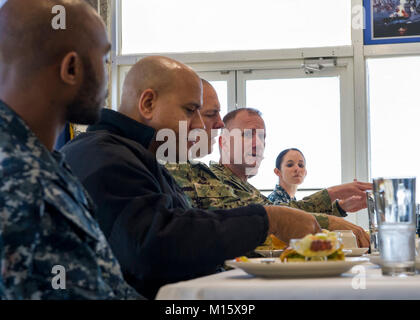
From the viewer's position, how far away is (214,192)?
8.71 ft

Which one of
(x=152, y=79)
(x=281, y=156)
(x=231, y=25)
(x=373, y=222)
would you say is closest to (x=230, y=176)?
(x=152, y=79)

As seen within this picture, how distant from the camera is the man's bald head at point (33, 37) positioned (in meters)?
1.08

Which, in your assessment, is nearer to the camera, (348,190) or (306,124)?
(348,190)

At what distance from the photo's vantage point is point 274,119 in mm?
5055

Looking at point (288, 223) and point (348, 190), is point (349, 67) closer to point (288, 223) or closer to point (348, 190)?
point (348, 190)

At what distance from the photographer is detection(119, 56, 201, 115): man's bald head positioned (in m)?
1.85

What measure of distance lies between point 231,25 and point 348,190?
272 centimetres

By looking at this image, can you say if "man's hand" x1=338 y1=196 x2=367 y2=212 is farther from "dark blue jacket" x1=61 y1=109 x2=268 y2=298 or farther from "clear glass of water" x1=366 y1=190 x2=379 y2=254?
"dark blue jacket" x1=61 y1=109 x2=268 y2=298

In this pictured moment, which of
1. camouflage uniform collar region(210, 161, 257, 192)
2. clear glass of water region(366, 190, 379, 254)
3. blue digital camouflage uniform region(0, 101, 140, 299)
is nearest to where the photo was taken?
blue digital camouflage uniform region(0, 101, 140, 299)

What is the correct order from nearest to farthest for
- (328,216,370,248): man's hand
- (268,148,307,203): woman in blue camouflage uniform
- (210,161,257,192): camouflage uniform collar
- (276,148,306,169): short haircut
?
(328,216,370,248): man's hand → (210,161,257,192): camouflage uniform collar → (268,148,307,203): woman in blue camouflage uniform → (276,148,306,169): short haircut

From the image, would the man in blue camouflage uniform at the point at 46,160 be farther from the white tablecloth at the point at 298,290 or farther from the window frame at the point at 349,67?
the window frame at the point at 349,67

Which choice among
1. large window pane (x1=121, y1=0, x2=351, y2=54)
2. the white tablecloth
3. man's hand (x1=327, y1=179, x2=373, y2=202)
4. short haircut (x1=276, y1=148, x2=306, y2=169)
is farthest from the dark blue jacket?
large window pane (x1=121, y1=0, x2=351, y2=54)

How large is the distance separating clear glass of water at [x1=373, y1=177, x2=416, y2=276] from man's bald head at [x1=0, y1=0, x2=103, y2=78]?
0.59m
